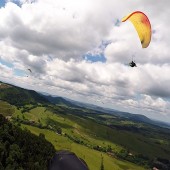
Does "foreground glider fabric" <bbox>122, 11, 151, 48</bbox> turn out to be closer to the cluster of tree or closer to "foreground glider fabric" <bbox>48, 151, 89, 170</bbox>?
"foreground glider fabric" <bbox>48, 151, 89, 170</bbox>

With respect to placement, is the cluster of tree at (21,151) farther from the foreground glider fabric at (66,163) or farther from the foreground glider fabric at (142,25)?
the foreground glider fabric at (66,163)

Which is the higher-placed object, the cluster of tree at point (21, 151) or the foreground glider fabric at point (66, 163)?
the foreground glider fabric at point (66, 163)

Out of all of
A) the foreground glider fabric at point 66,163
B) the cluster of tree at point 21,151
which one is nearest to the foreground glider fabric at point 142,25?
the foreground glider fabric at point 66,163

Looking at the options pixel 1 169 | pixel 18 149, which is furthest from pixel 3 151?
pixel 1 169

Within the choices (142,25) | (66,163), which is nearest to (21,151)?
(142,25)

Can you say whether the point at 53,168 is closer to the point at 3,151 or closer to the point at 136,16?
the point at 136,16

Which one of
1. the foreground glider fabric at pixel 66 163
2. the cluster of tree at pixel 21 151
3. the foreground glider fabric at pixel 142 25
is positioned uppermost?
the foreground glider fabric at pixel 142 25
